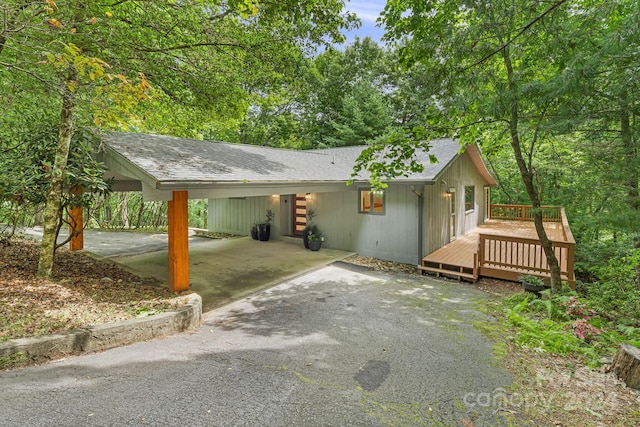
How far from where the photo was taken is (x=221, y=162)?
688cm

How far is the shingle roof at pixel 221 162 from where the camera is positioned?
5343mm

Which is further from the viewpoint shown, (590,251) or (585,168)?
(590,251)

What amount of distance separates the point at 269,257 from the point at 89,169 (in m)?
4.92

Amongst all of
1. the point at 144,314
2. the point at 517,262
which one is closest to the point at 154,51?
the point at 144,314

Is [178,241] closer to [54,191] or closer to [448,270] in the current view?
[54,191]

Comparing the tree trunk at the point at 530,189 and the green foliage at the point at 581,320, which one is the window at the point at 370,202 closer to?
the tree trunk at the point at 530,189

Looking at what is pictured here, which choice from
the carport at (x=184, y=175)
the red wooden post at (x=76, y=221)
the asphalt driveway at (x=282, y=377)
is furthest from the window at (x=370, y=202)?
the red wooden post at (x=76, y=221)

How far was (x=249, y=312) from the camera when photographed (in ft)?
17.0

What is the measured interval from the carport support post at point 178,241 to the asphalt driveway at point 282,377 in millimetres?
1126

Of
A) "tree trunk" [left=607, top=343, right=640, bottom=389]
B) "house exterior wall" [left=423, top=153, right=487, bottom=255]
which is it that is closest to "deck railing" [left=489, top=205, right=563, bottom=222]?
"house exterior wall" [left=423, top=153, right=487, bottom=255]

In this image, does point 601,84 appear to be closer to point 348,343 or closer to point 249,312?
point 348,343

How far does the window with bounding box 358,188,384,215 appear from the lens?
927 centimetres

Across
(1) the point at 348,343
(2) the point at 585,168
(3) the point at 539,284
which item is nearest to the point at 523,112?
(2) the point at 585,168

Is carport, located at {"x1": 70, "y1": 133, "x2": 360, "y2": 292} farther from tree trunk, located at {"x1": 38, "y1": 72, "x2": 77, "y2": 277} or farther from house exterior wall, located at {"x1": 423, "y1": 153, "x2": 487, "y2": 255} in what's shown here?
house exterior wall, located at {"x1": 423, "y1": 153, "x2": 487, "y2": 255}
